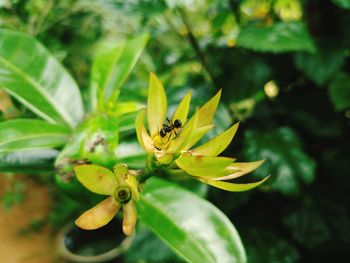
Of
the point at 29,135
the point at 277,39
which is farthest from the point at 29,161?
the point at 277,39

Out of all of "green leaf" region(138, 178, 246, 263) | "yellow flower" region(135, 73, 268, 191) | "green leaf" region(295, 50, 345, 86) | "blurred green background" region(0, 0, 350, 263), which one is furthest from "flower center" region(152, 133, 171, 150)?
"green leaf" region(295, 50, 345, 86)

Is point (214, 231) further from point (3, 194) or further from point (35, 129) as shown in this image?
point (3, 194)

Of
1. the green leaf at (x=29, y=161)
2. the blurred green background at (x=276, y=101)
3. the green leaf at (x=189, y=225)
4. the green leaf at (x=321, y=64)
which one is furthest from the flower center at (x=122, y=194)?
the green leaf at (x=321, y=64)

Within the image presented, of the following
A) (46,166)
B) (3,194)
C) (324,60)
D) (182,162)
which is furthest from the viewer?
(3,194)

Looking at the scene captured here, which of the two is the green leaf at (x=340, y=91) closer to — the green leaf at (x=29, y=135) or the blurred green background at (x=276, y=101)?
the blurred green background at (x=276, y=101)

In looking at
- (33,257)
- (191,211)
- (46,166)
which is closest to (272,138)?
(191,211)

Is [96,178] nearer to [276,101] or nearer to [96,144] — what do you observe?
[96,144]

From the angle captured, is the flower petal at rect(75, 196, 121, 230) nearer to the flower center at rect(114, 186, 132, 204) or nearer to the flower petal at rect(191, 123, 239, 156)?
the flower center at rect(114, 186, 132, 204)
